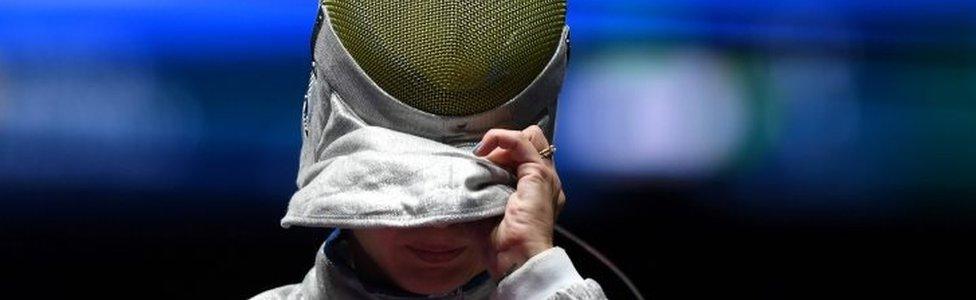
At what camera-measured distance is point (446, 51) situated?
4.05 ft

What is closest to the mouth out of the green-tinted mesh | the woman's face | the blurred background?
the woman's face

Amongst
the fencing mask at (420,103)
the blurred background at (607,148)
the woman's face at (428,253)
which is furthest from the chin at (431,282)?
the blurred background at (607,148)

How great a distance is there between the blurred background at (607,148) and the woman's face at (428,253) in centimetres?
64

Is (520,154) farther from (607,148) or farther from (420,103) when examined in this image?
(607,148)

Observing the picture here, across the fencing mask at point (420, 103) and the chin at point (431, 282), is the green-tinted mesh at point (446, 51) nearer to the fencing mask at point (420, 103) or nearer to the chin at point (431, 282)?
the fencing mask at point (420, 103)

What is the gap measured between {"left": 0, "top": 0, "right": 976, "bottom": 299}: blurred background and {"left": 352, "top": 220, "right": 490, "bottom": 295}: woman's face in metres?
0.64

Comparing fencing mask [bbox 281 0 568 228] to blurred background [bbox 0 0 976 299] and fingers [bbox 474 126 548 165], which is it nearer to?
fingers [bbox 474 126 548 165]

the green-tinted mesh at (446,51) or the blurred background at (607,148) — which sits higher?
the green-tinted mesh at (446,51)

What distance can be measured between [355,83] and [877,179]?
3.05ft

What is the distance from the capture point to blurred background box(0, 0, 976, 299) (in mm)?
1916

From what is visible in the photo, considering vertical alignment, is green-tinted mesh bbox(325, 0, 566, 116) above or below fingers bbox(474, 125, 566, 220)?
above

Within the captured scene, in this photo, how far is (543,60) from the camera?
4.20 feet

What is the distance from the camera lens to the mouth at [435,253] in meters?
1.24

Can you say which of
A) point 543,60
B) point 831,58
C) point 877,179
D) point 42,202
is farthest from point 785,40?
point 42,202
